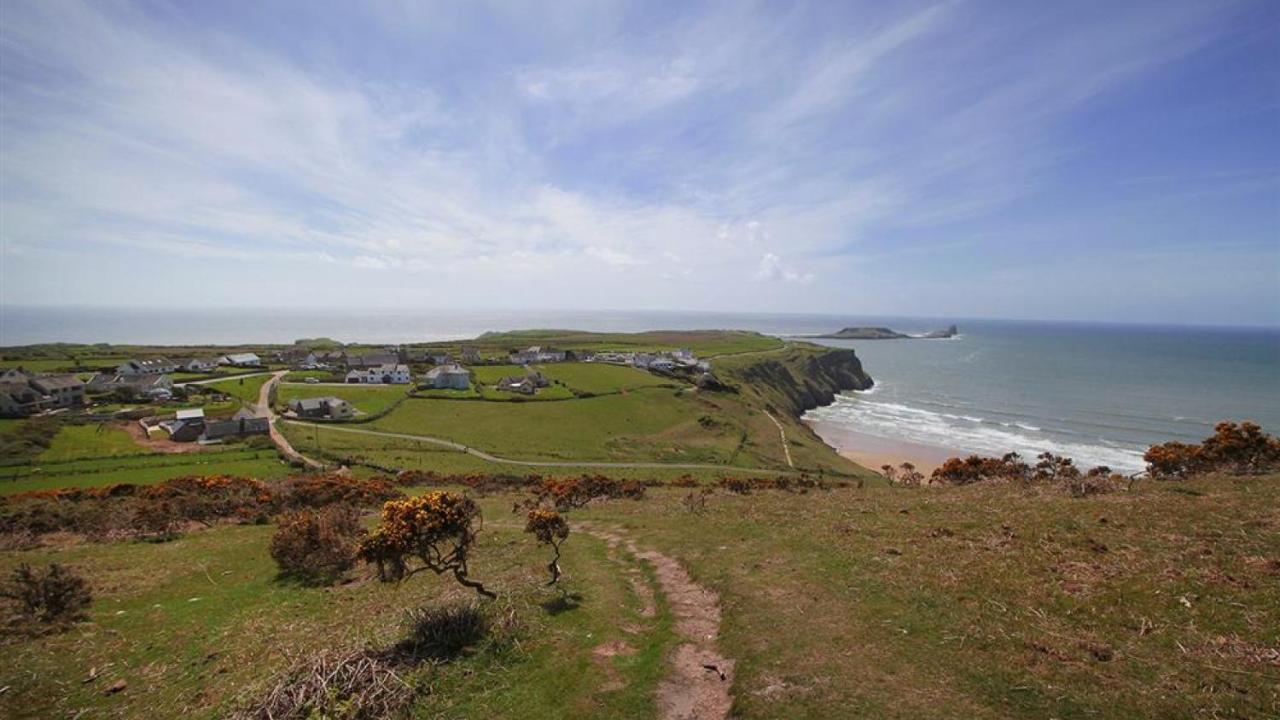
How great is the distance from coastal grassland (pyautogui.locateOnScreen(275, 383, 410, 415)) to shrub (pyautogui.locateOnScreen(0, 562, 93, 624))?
56973mm

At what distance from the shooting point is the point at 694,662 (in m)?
11.6

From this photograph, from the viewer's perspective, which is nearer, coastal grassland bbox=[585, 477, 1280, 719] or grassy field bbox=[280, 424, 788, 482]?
coastal grassland bbox=[585, 477, 1280, 719]

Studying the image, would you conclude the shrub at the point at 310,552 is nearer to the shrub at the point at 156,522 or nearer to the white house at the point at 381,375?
the shrub at the point at 156,522

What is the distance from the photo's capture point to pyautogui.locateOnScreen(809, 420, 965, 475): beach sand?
65438mm

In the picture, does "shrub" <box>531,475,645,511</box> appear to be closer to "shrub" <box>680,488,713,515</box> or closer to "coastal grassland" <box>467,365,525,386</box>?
"shrub" <box>680,488,713,515</box>

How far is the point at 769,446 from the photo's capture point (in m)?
67.8

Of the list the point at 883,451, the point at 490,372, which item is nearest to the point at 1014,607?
the point at 883,451

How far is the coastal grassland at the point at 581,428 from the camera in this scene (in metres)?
60.2

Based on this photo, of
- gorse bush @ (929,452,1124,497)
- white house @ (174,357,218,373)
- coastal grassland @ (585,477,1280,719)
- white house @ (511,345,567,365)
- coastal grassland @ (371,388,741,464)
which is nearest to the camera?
coastal grassland @ (585,477,1280,719)

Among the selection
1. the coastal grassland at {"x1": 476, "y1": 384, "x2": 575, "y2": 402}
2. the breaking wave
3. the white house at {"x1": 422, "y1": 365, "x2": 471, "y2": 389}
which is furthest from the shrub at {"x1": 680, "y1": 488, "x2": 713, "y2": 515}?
the white house at {"x1": 422, "y1": 365, "x2": 471, "y2": 389}

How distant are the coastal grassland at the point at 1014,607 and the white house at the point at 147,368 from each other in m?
105

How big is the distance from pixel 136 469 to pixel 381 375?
5381 centimetres

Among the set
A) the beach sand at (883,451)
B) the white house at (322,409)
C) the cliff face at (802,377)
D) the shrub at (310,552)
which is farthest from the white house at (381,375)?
the shrub at (310,552)

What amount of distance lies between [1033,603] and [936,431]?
77112 mm
